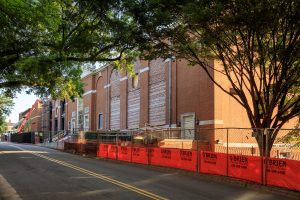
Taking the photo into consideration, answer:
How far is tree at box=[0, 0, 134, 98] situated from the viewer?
18.5 metres

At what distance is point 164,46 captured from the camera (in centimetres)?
2050

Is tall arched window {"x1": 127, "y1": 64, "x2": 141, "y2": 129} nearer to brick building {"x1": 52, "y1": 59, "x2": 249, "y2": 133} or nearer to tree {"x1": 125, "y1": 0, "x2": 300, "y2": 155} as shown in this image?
brick building {"x1": 52, "y1": 59, "x2": 249, "y2": 133}

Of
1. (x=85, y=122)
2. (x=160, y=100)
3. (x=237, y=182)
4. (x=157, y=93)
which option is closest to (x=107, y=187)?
(x=237, y=182)

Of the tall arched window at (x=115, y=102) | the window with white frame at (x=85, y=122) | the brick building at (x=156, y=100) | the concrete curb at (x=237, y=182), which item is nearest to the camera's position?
the concrete curb at (x=237, y=182)

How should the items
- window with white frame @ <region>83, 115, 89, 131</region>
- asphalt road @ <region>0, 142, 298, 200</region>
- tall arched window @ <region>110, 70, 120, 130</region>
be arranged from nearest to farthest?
asphalt road @ <region>0, 142, 298, 200</region>, tall arched window @ <region>110, 70, 120, 130</region>, window with white frame @ <region>83, 115, 89, 131</region>

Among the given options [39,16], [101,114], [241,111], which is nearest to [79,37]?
[39,16]

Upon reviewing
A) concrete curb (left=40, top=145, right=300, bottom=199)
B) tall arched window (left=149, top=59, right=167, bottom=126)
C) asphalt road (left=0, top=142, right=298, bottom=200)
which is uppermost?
tall arched window (left=149, top=59, right=167, bottom=126)

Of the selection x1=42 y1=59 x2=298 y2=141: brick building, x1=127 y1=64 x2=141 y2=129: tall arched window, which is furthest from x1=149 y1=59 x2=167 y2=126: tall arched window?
x1=127 y1=64 x2=141 y2=129: tall arched window

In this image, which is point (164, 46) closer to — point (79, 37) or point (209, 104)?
point (79, 37)

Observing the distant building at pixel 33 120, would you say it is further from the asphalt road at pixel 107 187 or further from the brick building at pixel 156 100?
the asphalt road at pixel 107 187

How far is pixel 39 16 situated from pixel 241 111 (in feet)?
80.5

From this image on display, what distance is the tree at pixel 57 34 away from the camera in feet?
60.6

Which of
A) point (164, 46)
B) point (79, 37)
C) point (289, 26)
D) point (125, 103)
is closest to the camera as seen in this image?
point (289, 26)

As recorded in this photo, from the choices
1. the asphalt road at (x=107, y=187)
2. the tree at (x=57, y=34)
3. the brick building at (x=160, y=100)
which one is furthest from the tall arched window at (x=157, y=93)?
the asphalt road at (x=107, y=187)
